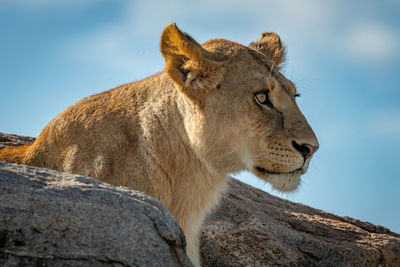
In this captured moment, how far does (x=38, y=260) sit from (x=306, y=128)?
2316 mm

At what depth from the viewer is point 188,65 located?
13.1 ft

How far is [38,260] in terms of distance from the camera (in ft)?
7.87

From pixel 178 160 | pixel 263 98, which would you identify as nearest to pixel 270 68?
pixel 263 98

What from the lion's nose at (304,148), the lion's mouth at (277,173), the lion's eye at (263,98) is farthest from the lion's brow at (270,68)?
the lion's mouth at (277,173)

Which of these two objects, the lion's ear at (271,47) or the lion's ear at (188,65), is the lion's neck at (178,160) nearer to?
the lion's ear at (188,65)

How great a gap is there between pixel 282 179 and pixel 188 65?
113 cm

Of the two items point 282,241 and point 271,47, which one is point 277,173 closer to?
point 271,47

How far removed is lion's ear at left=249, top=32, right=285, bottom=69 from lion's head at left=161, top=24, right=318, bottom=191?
0.89 m

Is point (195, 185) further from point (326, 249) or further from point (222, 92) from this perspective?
point (326, 249)

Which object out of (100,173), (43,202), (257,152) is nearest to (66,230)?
(43,202)

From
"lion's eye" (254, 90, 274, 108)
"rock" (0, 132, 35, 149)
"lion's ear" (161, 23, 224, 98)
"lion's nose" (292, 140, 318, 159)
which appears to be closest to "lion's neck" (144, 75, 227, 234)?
"lion's ear" (161, 23, 224, 98)

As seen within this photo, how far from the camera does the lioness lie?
3.92m

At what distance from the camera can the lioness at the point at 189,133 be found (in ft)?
12.9

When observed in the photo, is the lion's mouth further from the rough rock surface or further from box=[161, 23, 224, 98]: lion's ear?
the rough rock surface
